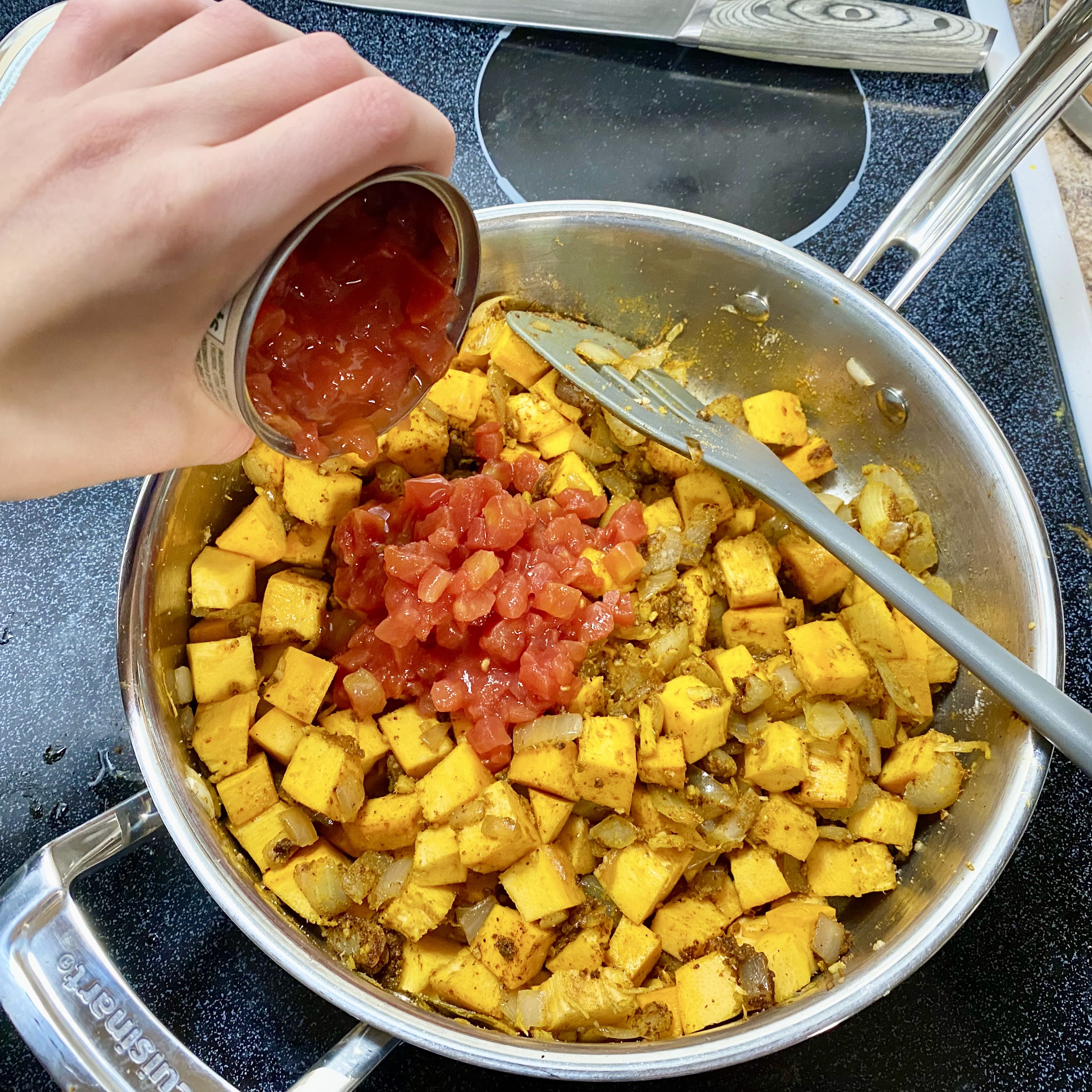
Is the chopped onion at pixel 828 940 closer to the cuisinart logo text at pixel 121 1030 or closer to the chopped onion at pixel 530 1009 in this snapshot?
the chopped onion at pixel 530 1009

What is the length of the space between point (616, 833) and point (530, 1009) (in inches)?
11.5

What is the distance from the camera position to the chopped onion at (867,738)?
4.64 feet

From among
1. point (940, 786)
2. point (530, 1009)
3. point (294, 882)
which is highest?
point (940, 786)

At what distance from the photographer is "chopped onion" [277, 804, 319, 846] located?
133 centimetres

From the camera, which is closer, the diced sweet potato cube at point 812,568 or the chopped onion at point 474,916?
the chopped onion at point 474,916

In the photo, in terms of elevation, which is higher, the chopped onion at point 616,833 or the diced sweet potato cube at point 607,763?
the diced sweet potato cube at point 607,763

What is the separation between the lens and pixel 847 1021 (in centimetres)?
136

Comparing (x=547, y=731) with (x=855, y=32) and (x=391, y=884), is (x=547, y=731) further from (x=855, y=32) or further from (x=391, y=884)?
(x=855, y=32)

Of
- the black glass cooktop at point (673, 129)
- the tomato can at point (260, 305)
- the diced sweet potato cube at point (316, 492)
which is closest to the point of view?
the tomato can at point (260, 305)

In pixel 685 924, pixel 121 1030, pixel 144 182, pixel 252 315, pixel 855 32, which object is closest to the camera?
pixel 144 182

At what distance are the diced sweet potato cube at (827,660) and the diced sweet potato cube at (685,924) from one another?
1.32 feet

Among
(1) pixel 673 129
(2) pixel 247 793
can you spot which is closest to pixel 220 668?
(2) pixel 247 793

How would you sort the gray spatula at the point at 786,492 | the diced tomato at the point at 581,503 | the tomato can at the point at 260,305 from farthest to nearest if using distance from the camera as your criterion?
1. the diced tomato at the point at 581,503
2. the gray spatula at the point at 786,492
3. the tomato can at the point at 260,305

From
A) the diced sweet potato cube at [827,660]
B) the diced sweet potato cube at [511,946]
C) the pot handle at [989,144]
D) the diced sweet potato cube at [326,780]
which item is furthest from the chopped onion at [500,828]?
the pot handle at [989,144]
